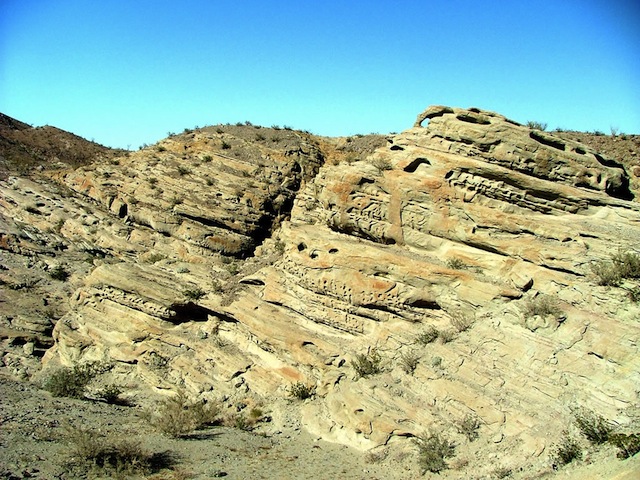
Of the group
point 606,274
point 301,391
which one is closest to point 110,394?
point 301,391

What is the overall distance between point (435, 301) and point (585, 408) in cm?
419

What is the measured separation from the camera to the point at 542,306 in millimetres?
10445

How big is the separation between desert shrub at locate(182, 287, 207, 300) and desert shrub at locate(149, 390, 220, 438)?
3.20 meters

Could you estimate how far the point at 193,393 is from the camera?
13391mm

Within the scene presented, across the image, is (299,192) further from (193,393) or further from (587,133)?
(587,133)

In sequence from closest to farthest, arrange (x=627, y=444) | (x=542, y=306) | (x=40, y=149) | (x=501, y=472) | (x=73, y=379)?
(x=627, y=444)
(x=501, y=472)
(x=542, y=306)
(x=73, y=379)
(x=40, y=149)

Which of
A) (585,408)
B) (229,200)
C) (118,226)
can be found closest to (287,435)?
(585,408)

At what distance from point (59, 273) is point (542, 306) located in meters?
17.5

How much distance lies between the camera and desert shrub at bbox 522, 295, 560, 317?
10.4 meters

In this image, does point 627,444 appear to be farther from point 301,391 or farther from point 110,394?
point 110,394

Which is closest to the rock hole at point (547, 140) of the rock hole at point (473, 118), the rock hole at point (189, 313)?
the rock hole at point (473, 118)

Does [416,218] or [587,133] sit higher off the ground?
[587,133]

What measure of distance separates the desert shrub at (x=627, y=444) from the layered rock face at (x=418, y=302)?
0.85m

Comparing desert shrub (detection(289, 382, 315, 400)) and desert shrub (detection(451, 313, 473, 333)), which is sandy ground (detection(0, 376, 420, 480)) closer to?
desert shrub (detection(289, 382, 315, 400))
